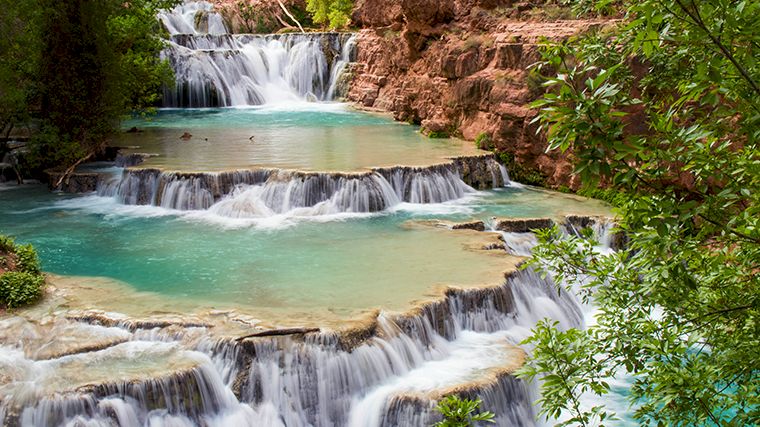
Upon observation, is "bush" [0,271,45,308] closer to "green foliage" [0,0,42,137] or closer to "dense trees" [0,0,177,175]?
"green foliage" [0,0,42,137]

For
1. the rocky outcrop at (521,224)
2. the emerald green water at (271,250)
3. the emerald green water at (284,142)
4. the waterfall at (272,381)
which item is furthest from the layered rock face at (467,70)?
the waterfall at (272,381)

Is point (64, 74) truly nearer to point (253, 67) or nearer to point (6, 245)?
point (6, 245)

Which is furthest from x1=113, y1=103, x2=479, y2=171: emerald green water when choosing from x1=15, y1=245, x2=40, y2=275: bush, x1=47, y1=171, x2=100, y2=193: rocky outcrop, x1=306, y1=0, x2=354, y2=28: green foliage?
x1=306, y1=0, x2=354, y2=28: green foliage

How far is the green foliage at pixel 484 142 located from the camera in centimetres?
1978

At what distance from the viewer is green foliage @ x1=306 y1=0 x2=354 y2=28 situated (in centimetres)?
3900

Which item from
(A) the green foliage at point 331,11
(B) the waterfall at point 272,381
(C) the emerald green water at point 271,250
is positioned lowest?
(B) the waterfall at point 272,381

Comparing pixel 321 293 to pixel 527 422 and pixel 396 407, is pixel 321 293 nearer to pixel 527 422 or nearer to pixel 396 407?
pixel 396 407

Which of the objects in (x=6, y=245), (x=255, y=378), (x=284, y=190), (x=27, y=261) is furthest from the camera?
(x=284, y=190)

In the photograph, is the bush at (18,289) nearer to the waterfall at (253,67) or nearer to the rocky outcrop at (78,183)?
the rocky outcrop at (78,183)

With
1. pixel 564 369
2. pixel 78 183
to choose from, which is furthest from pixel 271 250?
pixel 564 369

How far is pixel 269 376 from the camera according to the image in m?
9.06

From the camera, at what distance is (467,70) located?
71.2 feet

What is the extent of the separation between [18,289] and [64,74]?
930 cm

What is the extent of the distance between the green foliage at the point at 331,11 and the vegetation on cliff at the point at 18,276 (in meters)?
29.3
